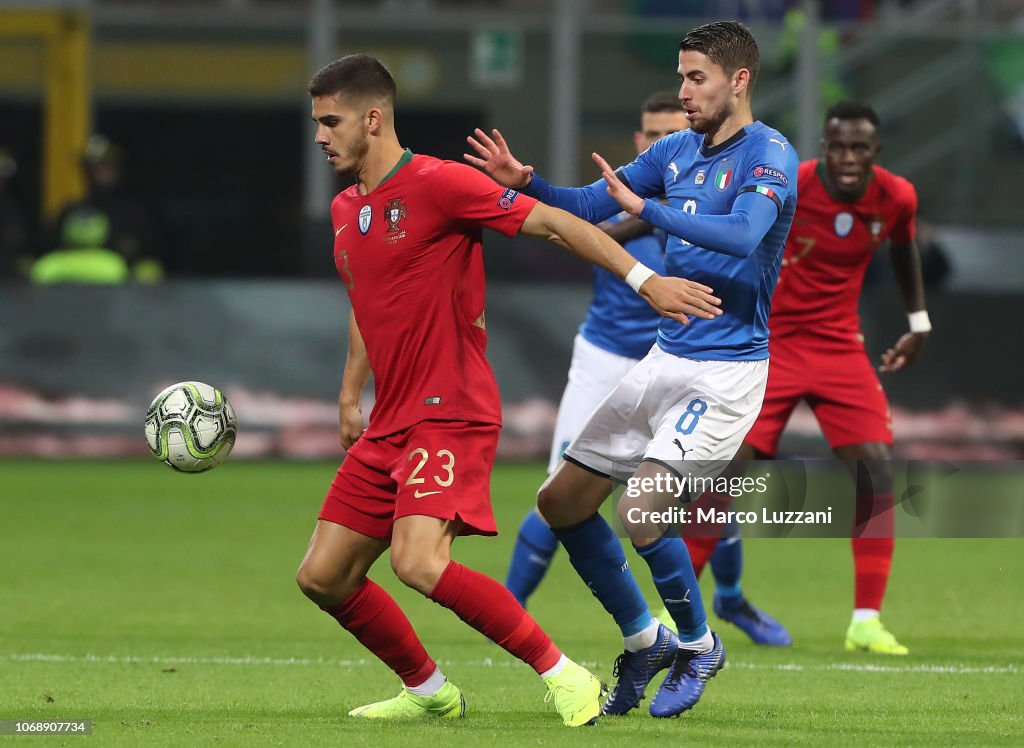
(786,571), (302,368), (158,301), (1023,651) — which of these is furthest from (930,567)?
(158,301)

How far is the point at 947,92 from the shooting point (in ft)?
64.6

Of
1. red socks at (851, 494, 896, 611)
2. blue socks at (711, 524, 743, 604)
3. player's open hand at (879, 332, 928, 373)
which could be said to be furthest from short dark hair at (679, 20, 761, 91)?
blue socks at (711, 524, 743, 604)

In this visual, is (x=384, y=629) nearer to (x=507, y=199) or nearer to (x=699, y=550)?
(x=507, y=199)

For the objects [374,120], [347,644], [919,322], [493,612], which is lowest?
[347,644]

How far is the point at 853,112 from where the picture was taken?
8.37 meters

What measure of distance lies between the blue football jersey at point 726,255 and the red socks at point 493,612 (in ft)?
3.38

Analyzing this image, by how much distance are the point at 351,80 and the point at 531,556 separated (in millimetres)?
3048

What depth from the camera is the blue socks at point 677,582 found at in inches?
253

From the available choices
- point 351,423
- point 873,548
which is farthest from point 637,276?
point 873,548

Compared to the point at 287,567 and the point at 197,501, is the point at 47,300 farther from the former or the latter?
the point at 287,567

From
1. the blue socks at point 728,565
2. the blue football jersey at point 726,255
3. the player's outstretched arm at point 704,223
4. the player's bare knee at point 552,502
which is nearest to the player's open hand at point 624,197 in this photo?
the player's outstretched arm at point 704,223

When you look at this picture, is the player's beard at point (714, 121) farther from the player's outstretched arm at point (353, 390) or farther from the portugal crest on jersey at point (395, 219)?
the player's outstretched arm at point (353, 390)

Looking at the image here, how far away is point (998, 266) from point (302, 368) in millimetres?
6197

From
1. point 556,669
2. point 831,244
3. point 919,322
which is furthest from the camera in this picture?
point 919,322
